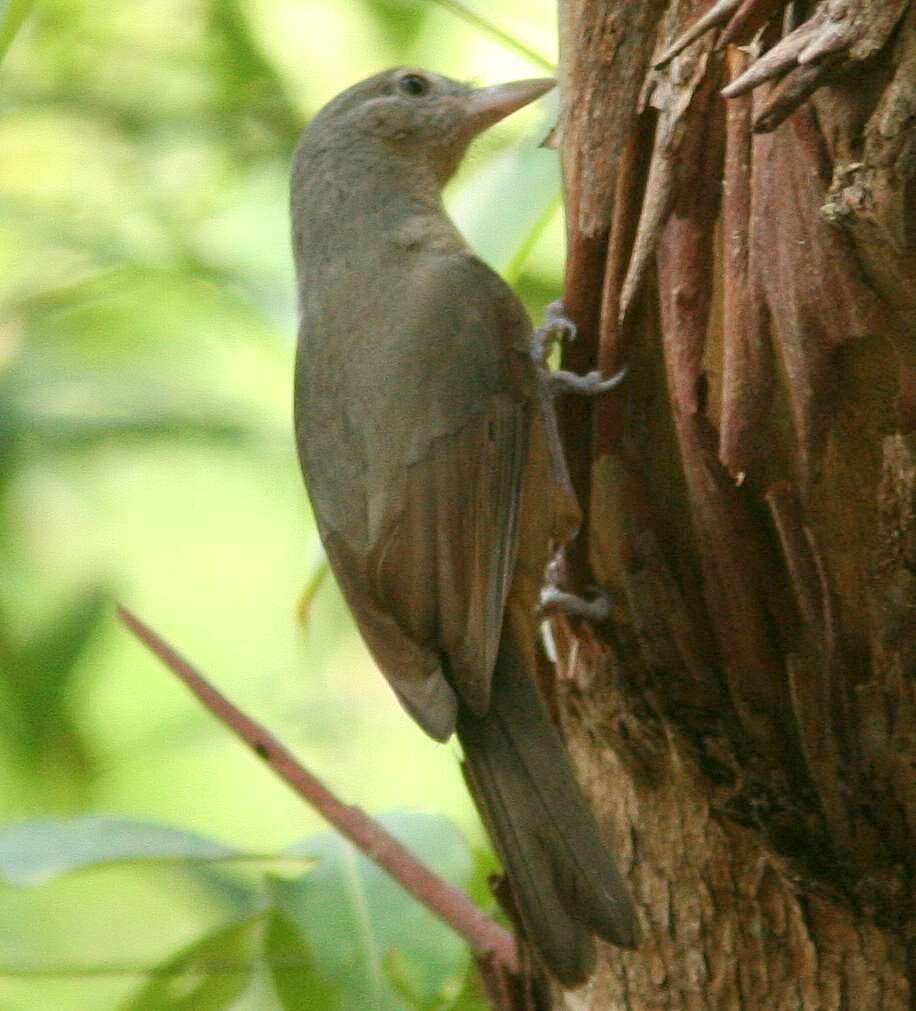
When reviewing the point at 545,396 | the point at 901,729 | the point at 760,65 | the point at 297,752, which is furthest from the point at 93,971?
the point at 297,752

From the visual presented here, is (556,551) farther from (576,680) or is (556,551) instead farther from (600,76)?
(600,76)

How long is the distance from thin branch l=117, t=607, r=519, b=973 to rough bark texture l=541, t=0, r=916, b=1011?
13 centimetres

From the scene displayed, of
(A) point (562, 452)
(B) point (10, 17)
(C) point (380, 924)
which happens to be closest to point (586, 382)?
(A) point (562, 452)

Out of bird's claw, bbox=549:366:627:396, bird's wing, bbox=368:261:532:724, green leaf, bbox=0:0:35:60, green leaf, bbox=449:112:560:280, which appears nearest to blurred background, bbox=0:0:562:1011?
green leaf, bbox=449:112:560:280

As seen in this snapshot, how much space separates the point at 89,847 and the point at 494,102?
1.69m

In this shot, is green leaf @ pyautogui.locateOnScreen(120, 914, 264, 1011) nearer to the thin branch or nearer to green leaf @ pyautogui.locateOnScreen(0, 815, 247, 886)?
green leaf @ pyautogui.locateOnScreen(0, 815, 247, 886)

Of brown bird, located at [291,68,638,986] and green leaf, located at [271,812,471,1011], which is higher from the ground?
brown bird, located at [291,68,638,986]

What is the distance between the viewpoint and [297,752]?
5.64 m

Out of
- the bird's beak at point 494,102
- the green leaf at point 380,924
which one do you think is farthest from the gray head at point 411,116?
the green leaf at point 380,924

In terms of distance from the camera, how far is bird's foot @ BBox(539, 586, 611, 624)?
7.02ft

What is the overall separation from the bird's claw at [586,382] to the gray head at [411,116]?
1.41 meters

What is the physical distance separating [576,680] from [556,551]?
0.80ft

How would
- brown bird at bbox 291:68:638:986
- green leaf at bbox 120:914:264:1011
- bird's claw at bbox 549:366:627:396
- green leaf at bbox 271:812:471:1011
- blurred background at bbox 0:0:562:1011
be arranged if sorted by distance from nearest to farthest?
bird's claw at bbox 549:366:627:396
brown bird at bbox 291:68:638:986
green leaf at bbox 271:812:471:1011
green leaf at bbox 120:914:264:1011
blurred background at bbox 0:0:562:1011

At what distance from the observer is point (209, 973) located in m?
2.77
